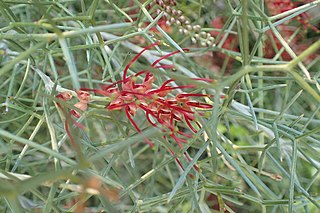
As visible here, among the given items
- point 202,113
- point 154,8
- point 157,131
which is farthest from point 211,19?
point 157,131

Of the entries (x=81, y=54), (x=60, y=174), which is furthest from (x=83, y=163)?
(x=81, y=54)

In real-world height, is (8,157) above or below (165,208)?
above

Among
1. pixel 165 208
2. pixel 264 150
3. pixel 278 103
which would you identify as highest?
pixel 264 150

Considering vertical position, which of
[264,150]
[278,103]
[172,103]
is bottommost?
[278,103]

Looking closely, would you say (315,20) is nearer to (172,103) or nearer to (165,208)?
(165,208)

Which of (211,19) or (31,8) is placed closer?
(31,8)

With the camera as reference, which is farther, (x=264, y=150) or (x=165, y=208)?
(x=165, y=208)

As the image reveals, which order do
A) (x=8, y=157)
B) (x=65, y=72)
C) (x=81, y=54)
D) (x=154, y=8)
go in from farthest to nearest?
(x=81, y=54) → (x=65, y=72) → (x=154, y=8) → (x=8, y=157)

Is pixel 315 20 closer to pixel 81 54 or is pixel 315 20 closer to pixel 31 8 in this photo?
pixel 81 54

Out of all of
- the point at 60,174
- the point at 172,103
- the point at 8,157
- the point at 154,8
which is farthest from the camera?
the point at 154,8
